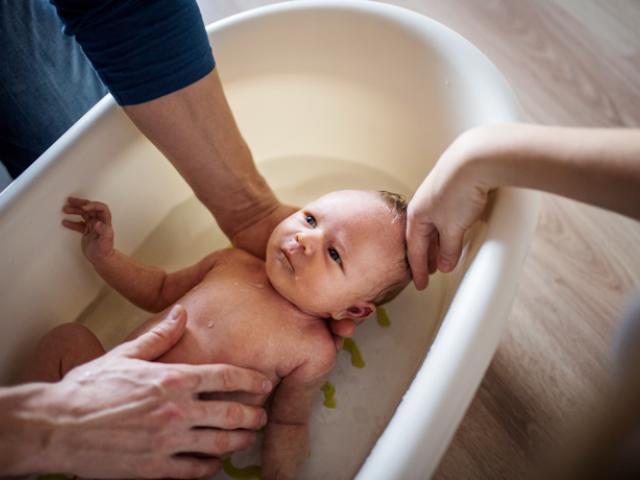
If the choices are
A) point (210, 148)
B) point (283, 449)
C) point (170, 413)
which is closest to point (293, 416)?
point (283, 449)

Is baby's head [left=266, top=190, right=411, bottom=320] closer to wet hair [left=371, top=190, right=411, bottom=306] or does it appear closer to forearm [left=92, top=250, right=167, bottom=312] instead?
A: wet hair [left=371, top=190, right=411, bottom=306]

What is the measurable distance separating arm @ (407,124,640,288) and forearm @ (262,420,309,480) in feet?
1.09

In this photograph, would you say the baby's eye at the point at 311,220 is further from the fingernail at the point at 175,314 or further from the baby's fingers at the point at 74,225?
the baby's fingers at the point at 74,225

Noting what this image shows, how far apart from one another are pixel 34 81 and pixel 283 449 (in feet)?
2.95

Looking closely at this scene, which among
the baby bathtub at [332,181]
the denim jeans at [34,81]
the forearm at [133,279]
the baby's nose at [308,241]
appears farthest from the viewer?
the denim jeans at [34,81]

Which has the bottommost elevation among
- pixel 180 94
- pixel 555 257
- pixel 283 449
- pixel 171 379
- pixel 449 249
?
pixel 283 449

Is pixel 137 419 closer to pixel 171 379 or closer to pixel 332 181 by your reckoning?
pixel 171 379

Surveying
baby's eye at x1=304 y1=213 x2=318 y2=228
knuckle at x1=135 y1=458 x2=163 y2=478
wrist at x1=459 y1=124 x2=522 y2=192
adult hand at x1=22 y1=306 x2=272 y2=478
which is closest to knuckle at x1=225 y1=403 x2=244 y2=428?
adult hand at x1=22 y1=306 x2=272 y2=478

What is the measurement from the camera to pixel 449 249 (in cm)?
81

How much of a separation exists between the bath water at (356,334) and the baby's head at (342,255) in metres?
0.20

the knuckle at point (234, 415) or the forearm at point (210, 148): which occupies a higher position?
the forearm at point (210, 148)

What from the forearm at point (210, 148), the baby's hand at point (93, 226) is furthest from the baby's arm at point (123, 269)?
the forearm at point (210, 148)

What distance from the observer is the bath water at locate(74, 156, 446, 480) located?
40.0 inches

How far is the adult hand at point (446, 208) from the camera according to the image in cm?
72
